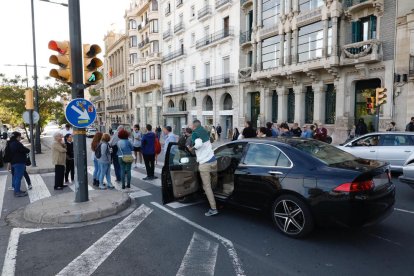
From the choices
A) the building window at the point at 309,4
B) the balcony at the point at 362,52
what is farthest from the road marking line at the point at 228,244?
the building window at the point at 309,4

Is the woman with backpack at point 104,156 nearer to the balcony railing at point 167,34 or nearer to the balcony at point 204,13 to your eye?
the balcony at point 204,13

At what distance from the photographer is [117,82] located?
58656mm

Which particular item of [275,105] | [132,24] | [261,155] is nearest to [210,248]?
[261,155]

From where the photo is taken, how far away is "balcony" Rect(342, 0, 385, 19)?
56.2ft

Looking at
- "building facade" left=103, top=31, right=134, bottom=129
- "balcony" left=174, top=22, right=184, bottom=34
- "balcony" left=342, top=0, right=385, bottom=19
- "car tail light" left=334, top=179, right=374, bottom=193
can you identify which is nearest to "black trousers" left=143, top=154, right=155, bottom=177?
"car tail light" left=334, top=179, right=374, bottom=193

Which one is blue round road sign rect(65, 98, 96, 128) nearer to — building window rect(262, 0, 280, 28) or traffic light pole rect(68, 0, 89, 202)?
traffic light pole rect(68, 0, 89, 202)

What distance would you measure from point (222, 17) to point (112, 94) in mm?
40424

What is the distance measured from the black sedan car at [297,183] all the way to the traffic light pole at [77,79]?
1.84 m

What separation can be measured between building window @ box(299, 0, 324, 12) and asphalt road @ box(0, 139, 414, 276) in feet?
60.2

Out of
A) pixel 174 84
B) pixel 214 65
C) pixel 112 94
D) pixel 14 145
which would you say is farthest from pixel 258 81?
pixel 112 94

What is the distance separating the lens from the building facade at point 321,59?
17453mm

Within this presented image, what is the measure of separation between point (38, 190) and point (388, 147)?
10.4 metres

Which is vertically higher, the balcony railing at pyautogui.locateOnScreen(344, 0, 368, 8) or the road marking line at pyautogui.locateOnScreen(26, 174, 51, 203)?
the balcony railing at pyautogui.locateOnScreen(344, 0, 368, 8)

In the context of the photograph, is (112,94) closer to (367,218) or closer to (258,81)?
(258,81)
